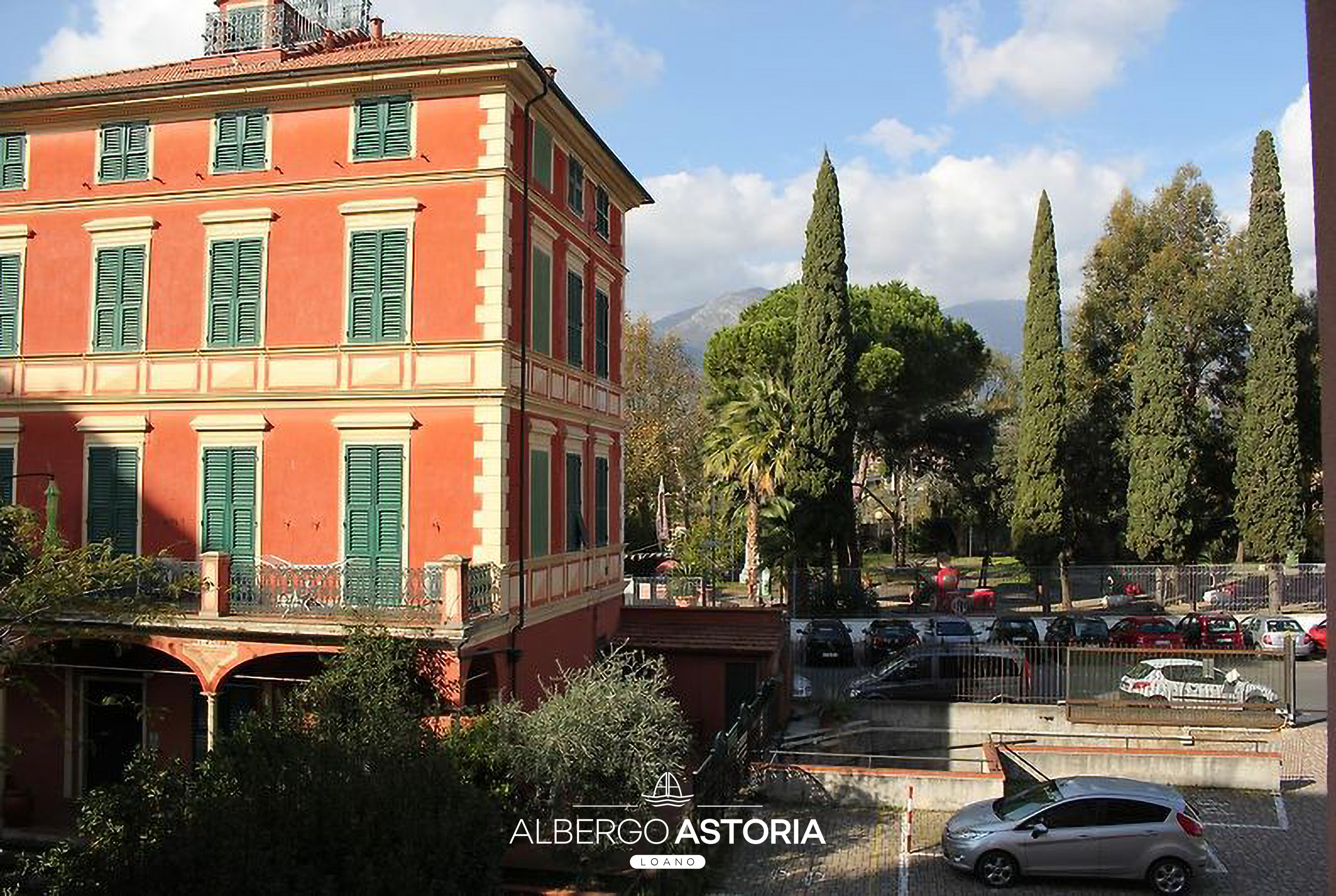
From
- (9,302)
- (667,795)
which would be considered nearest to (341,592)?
(667,795)

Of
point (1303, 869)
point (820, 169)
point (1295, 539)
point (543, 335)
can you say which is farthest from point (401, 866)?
point (1295, 539)

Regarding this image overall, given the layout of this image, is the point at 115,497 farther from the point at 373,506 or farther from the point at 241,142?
the point at 241,142

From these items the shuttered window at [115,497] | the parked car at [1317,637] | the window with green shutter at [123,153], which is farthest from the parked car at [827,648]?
the window with green shutter at [123,153]

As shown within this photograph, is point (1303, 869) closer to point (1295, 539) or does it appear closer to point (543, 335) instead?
point (543, 335)

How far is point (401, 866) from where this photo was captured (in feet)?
30.7

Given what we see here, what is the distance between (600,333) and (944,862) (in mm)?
12544

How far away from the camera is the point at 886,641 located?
31.0 m

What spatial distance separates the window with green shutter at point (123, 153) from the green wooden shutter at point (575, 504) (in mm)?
9306

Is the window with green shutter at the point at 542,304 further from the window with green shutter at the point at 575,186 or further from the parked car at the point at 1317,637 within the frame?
the parked car at the point at 1317,637

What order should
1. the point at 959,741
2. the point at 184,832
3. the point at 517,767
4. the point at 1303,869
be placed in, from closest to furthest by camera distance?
1. the point at 184,832
2. the point at 517,767
3. the point at 1303,869
4. the point at 959,741

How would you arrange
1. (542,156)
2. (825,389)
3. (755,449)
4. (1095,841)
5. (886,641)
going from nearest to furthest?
(1095,841), (542,156), (886,641), (755,449), (825,389)

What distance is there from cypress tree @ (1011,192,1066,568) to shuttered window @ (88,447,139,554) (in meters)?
35.5

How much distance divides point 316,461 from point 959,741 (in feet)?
49.7

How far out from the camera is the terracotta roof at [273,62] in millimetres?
16938
